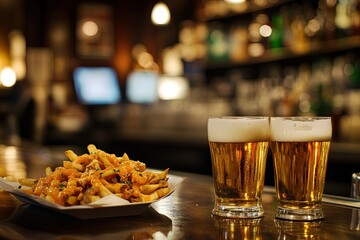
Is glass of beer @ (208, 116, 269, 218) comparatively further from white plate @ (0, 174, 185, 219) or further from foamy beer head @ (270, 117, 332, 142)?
white plate @ (0, 174, 185, 219)

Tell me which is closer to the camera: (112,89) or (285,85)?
(285,85)

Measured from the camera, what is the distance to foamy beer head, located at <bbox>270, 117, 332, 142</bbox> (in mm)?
1094

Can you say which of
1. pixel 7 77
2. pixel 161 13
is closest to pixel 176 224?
pixel 161 13

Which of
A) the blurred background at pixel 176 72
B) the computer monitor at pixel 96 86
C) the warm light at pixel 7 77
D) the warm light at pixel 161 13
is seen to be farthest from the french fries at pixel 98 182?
the warm light at pixel 7 77

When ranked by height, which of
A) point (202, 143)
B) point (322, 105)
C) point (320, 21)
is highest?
point (320, 21)

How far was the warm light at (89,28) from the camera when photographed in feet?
32.7

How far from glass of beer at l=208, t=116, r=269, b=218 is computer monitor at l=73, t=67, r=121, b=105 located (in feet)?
26.0

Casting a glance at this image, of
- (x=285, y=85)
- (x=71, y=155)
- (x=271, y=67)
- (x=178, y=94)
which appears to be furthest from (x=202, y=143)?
(x=178, y=94)

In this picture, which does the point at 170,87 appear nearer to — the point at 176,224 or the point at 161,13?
the point at 161,13

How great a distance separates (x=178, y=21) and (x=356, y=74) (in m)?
5.73

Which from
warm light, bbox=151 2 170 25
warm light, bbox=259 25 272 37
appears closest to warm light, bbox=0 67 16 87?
warm light, bbox=151 2 170 25

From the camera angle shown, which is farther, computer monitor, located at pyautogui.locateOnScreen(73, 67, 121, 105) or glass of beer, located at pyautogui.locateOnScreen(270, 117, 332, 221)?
computer monitor, located at pyautogui.locateOnScreen(73, 67, 121, 105)

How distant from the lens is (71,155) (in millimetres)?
1254

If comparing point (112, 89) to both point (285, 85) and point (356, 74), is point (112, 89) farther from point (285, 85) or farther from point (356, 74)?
point (356, 74)
